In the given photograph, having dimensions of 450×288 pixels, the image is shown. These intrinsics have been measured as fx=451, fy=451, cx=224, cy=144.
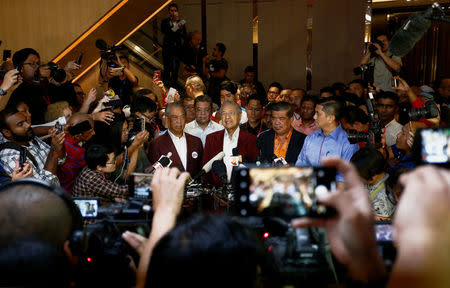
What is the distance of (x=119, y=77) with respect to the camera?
6312mm

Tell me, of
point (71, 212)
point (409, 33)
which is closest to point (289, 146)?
point (409, 33)

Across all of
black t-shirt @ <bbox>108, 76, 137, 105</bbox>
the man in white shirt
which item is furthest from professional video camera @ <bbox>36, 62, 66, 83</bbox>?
the man in white shirt

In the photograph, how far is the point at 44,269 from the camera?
1063 mm

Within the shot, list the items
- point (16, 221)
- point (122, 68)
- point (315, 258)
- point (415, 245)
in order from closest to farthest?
point (415, 245) < point (16, 221) < point (315, 258) < point (122, 68)

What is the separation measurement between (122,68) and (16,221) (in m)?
4.83

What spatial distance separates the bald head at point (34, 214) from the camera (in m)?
1.38

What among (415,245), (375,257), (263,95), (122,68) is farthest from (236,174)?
(263,95)

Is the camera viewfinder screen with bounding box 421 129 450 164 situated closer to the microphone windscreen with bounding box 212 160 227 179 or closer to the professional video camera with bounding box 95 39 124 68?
the microphone windscreen with bounding box 212 160 227 179

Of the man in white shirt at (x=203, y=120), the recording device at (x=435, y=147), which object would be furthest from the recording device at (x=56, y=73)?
the recording device at (x=435, y=147)

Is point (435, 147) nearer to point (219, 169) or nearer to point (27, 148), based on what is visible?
point (219, 169)

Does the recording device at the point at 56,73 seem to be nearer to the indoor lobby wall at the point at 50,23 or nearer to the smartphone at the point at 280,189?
the indoor lobby wall at the point at 50,23

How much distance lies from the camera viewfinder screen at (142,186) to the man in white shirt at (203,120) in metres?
3.14

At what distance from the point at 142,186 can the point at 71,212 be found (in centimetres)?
32

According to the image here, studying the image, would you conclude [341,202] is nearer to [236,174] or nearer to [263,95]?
[236,174]
